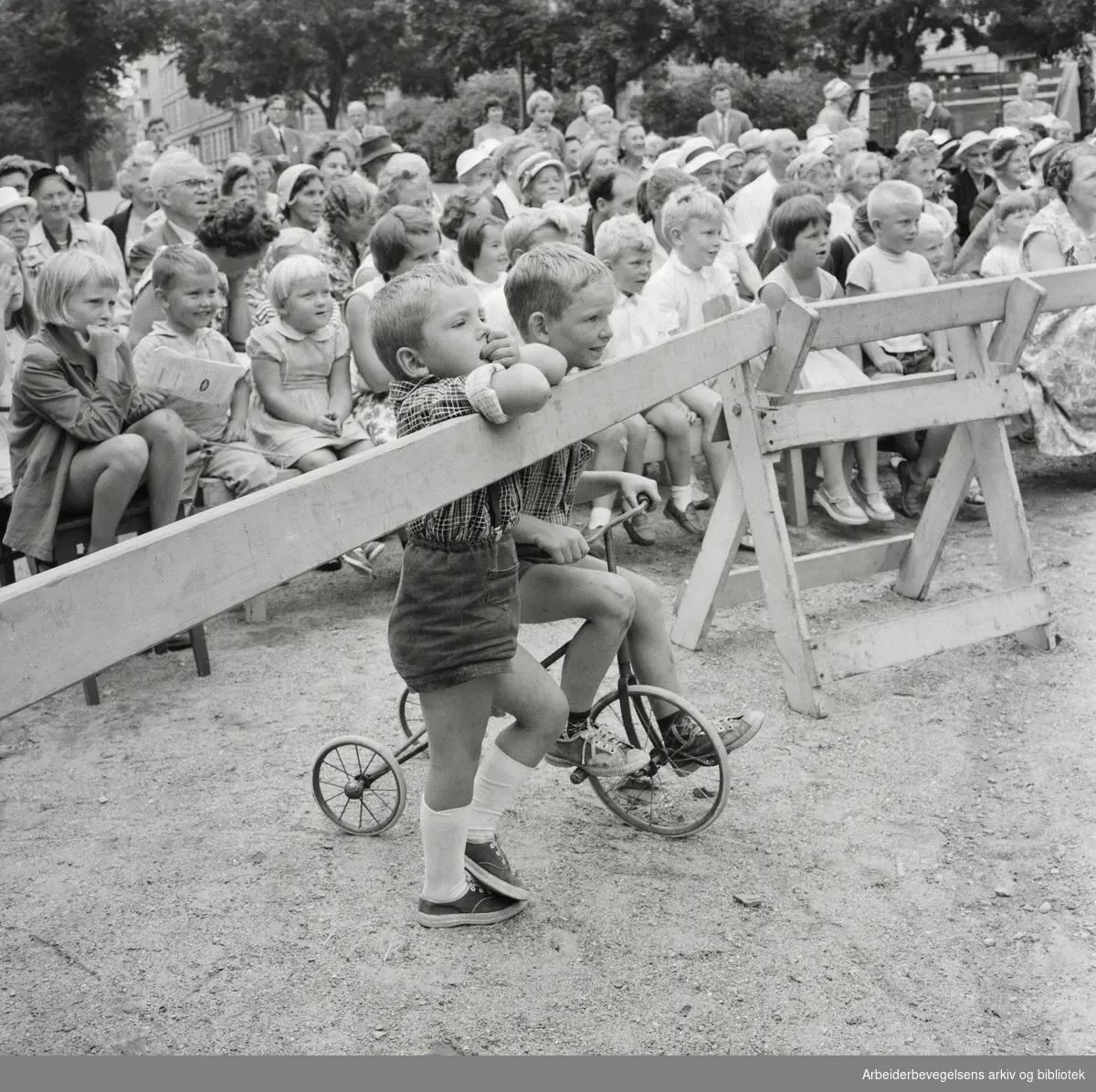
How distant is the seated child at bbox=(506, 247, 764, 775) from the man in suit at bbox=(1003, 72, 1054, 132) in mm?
10990

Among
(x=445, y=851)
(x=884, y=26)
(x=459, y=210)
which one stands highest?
(x=884, y=26)

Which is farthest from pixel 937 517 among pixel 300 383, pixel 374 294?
pixel 300 383

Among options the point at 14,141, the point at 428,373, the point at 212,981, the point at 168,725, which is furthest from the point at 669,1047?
the point at 14,141

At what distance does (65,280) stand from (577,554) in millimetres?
Result: 2518

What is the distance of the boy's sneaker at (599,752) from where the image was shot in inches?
138

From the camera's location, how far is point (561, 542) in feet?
10.4

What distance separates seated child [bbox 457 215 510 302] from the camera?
640 centimetres

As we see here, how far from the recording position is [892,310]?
14.8 ft

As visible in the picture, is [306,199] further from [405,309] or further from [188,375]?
[405,309]

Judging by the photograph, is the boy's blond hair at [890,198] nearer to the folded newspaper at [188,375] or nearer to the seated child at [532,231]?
the seated child at [532,231]

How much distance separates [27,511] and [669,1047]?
3.13 meters

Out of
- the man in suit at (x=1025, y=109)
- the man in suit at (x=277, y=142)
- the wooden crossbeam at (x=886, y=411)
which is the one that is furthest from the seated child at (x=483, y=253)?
the man in suit at (x=277, y=142)

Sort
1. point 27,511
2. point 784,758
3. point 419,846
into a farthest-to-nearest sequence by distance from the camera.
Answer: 1. point 27,511
2. point 784,758
3. point 419,846

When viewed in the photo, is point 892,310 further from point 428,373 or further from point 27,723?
point 27,723
